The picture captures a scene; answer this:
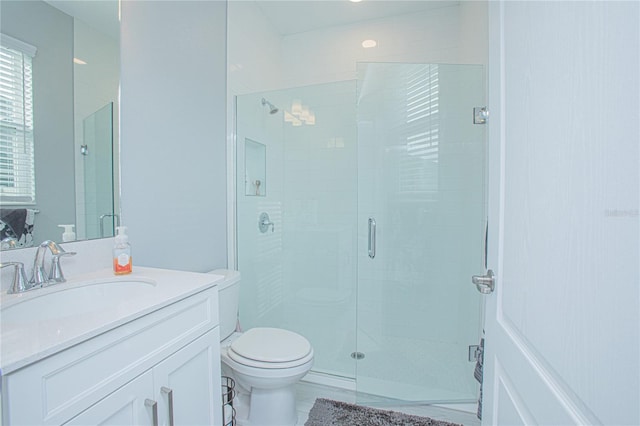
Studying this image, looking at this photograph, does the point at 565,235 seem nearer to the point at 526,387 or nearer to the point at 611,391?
the point at 611,391

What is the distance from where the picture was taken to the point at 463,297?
2092 millimetres

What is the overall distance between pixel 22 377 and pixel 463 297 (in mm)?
2207

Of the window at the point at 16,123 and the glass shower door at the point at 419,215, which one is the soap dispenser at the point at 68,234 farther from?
the glass shower door at the point at 419,215

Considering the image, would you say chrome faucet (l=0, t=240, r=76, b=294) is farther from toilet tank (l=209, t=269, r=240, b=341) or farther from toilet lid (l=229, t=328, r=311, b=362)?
toilet lid (l=229, t=328, r=311, b=362)

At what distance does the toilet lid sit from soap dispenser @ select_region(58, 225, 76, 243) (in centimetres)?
86

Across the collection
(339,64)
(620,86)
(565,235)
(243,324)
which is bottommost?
(243,324)

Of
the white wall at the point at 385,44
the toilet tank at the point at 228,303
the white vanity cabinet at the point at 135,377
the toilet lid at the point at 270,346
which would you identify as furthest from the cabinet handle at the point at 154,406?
the white wall at the point at 385,44

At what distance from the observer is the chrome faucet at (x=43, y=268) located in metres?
0.96

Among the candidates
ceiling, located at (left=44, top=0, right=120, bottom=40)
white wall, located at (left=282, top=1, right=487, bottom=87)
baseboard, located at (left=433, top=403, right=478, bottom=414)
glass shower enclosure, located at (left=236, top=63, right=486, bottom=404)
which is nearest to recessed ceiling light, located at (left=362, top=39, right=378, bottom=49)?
white wall, located at (left=282, top=1, right=487, bottom=87)

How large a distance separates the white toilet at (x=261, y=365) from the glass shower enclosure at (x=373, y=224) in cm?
54

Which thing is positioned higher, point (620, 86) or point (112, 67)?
point (112, 67)

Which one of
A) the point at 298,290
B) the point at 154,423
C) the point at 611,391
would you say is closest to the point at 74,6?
the point at 154,423

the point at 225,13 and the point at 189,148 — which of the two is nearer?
the point at 189,148

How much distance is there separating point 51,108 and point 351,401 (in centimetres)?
202
